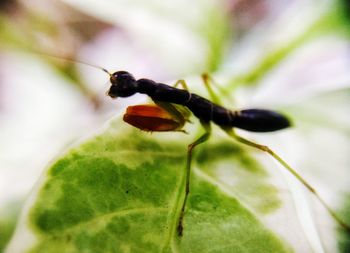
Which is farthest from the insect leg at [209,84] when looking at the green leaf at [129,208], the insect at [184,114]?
the green leaf at [129,208]

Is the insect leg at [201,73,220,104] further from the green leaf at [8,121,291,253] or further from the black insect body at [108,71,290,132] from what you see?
the green leaf at [8,121,291,253]

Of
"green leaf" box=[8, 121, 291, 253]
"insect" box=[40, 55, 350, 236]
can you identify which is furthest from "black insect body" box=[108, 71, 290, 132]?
"green leaf" box=[8, 121, 291, 253]

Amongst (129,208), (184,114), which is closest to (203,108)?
(184,114)

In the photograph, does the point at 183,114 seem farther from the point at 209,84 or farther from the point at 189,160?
the point at 189,160

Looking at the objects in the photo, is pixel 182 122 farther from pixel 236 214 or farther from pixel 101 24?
pixel 101 24

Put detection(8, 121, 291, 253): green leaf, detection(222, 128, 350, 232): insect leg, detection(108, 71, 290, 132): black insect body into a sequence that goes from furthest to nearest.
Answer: detection(108, 71, 290, 132): black insect body
detection(222, 128, 350, 232): insect leg
detection(8, 121, 291, 253): green leaf

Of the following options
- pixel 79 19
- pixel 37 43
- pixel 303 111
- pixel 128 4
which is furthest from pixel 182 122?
pixel 79 19

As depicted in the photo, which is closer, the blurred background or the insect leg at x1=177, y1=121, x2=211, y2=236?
the insect leg at x1=177, y1=121, x2=211, y2=236

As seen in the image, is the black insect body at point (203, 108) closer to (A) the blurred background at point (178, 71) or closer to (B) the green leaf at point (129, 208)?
(A) the blurred background at point (178, 71)
